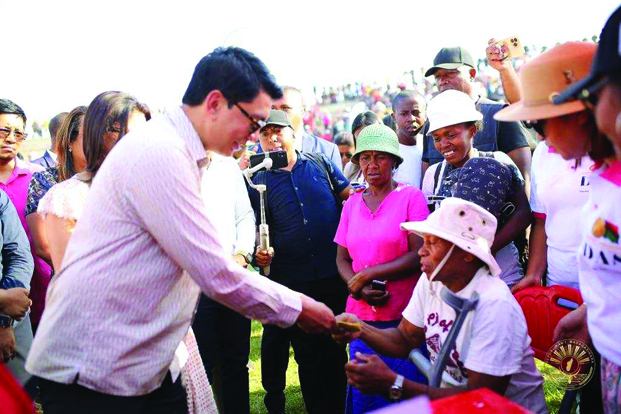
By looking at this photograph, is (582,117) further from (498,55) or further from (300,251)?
(300,251)

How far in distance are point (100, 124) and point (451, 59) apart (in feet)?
11.1

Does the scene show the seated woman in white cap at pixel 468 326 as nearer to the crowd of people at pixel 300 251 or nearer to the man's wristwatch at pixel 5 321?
the crowd of people at pixel 300 251

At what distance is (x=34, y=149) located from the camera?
22.1m

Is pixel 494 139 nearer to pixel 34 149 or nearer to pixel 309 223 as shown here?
pixel 309 223

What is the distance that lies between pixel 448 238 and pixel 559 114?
97 cm

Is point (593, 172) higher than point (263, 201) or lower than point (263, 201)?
A: higher

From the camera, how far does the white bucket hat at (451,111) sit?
401 cm

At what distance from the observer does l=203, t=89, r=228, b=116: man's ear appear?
7.54ft

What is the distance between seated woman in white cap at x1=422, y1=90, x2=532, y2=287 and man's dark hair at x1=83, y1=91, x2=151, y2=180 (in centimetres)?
204

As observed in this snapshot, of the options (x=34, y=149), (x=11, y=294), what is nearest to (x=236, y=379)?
(x=11, y=294)

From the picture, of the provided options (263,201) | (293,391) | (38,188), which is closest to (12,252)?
(38,188)

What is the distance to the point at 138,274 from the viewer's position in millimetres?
2145

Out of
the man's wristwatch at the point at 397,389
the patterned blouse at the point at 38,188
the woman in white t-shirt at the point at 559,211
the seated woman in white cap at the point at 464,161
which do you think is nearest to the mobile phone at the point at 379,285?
the seated woman in white cap at the point at 464,161

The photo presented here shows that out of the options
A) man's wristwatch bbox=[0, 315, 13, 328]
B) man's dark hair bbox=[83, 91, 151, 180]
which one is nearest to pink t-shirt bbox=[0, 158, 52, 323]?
man's wristwatch bbox=[0, 315, 13, 328]
